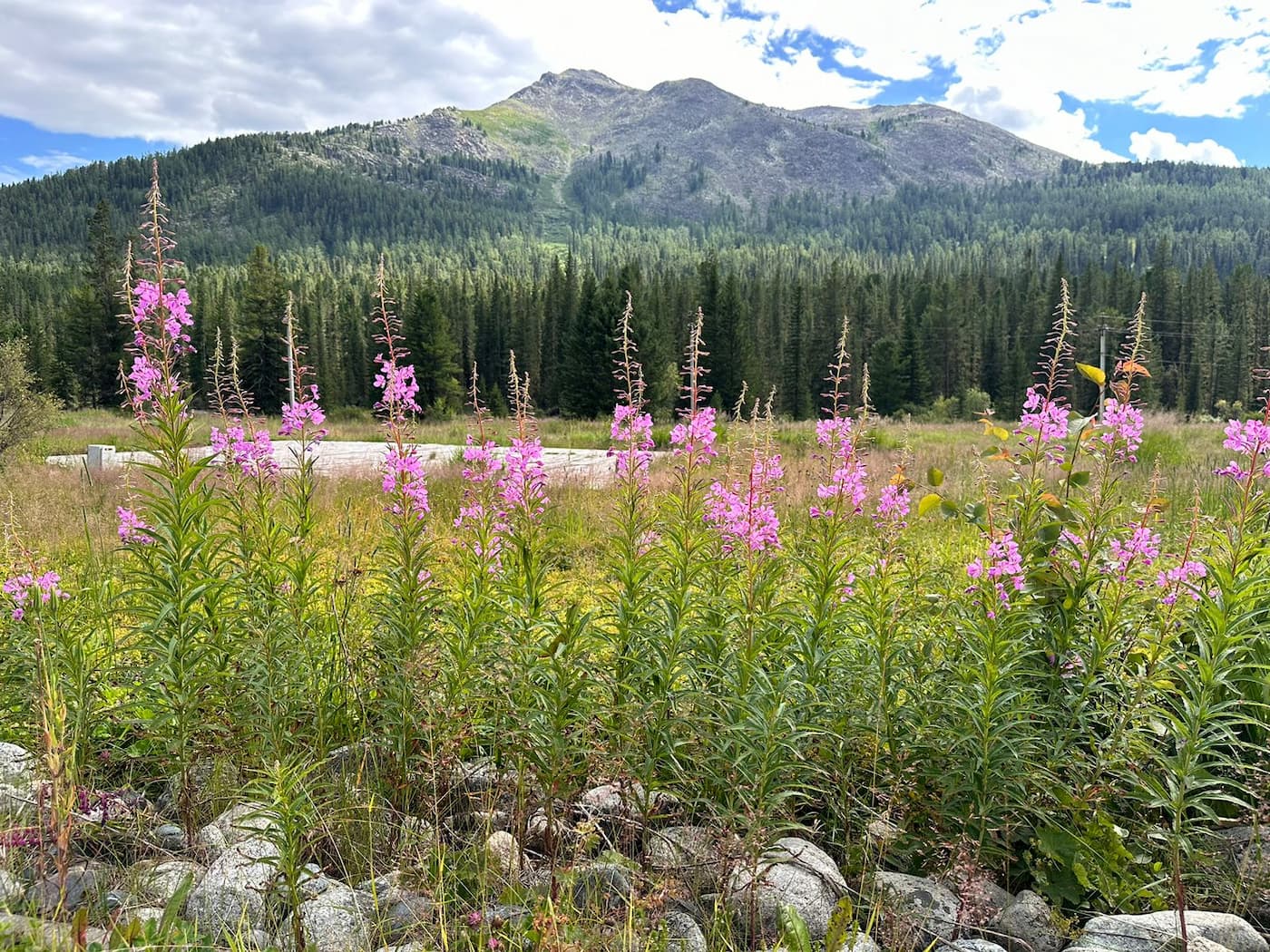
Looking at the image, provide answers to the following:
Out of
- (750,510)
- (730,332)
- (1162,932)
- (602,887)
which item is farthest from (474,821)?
(730,332)

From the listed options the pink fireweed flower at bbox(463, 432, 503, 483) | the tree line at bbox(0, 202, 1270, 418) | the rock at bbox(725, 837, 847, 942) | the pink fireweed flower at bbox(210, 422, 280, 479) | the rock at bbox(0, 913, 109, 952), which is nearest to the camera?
the rock at bbox(0, 913, 109, 952)

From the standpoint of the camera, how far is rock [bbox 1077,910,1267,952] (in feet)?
9.12

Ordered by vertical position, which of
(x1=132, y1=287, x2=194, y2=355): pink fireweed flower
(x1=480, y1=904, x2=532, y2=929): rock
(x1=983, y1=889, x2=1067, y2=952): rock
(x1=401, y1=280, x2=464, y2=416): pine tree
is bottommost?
(x1=983, y1=889, x2=1067, y2=952): rock

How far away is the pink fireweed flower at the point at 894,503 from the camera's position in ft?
11.8

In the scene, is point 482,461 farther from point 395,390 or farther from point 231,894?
point 231,894

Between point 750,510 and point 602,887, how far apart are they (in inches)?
69.2

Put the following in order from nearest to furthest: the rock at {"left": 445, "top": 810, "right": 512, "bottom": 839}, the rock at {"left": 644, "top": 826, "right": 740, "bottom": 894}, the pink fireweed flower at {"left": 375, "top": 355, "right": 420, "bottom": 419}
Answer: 1. the rock at {"left": 644, "top": 826, "right": 740, "bottom": 894}
2. the rock at {"left": 445, "top": 810, "right": 512, "bottom": 839}
3. the pink fireweed flower at {"left": 375, "top": 355, "right": 420, "bottom": 419}

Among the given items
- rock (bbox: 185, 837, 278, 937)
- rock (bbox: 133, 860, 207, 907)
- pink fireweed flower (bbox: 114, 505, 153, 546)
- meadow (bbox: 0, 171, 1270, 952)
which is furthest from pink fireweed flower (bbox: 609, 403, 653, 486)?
rock (bbox: 133, 860, 207, 907)

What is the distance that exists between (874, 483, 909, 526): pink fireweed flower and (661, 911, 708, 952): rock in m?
2.03

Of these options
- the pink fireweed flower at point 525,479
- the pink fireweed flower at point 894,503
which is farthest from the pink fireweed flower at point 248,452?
the pink fireweed flower at point 894,503

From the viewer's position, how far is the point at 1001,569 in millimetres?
3191

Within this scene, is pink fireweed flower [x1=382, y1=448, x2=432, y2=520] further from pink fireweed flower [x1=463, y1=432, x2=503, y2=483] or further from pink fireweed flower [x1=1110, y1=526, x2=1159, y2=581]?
pink fireweed flower [x1=1110, y1=526, x2=1159, y2=581]

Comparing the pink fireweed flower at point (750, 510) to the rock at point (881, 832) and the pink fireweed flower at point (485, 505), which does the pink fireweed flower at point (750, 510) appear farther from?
the rock at point (881, 832)

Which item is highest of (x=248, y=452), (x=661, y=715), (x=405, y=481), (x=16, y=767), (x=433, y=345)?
(x=433, y=345)
